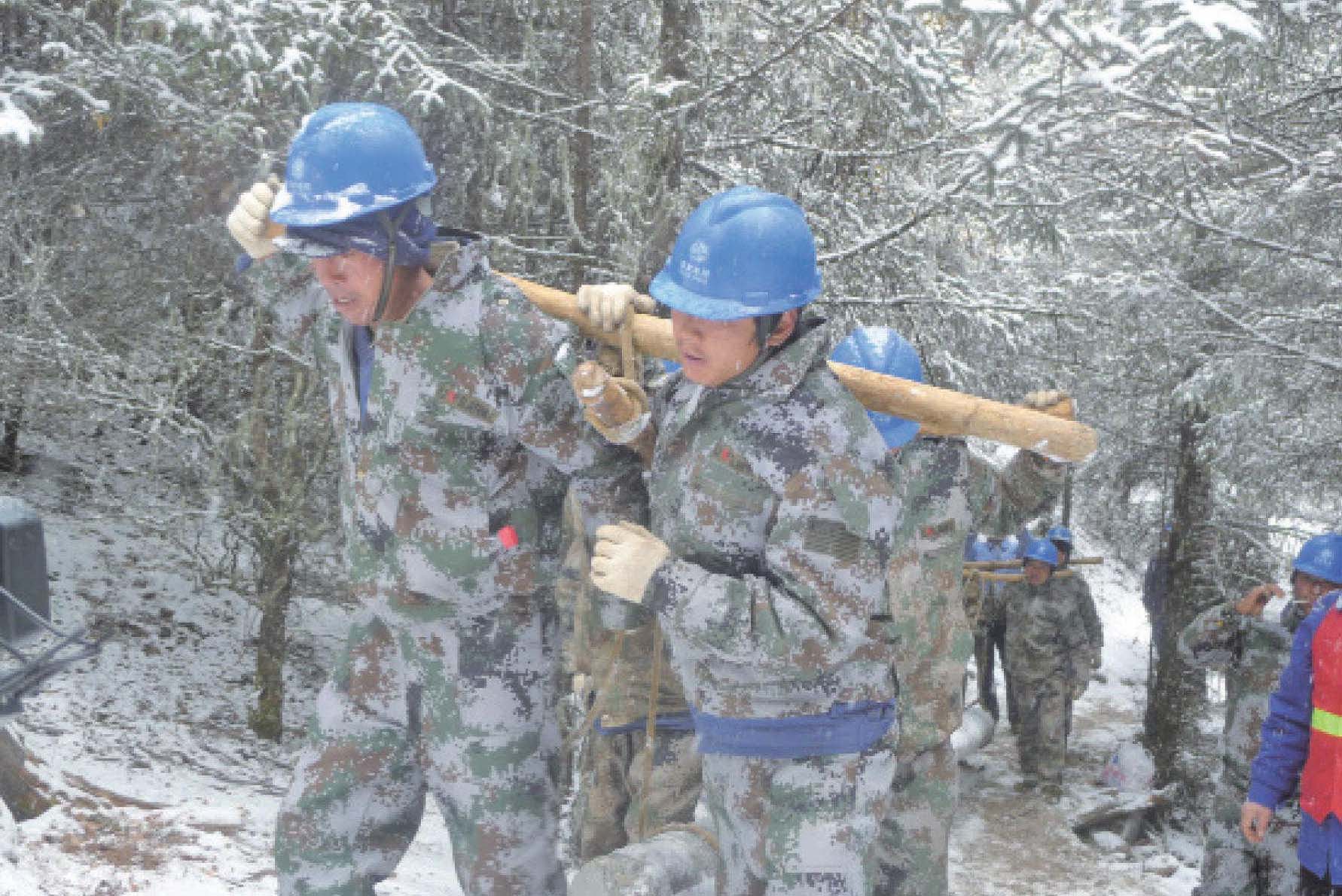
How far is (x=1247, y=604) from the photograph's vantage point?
7098 mm

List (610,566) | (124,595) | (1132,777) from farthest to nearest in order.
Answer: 1. (1132,777)
2. (124,595)
3. (610,566)

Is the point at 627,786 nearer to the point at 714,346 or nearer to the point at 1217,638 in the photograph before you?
the point at 714,346

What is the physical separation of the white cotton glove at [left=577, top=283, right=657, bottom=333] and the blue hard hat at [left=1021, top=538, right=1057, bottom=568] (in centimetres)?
912

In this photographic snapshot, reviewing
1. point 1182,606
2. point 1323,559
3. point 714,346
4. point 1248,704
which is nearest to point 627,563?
point 714,346

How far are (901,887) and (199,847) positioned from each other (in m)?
3.01

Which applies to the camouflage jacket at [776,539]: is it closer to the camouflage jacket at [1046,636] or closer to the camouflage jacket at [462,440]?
the camouflage jacket at [462,440]

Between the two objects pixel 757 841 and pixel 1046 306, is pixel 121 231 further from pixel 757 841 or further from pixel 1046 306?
pixel 757 841

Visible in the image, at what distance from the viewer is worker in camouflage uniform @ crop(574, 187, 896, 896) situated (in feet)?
9.69

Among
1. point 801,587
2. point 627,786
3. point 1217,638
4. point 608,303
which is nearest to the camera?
point 801,587

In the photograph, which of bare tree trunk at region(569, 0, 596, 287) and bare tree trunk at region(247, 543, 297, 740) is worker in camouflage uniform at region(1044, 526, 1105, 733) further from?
bare tree trunk at region(247, 543, 297, 740)

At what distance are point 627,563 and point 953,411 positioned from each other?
1.03m

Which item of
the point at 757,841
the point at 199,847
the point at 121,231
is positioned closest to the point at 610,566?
the point at 757,841

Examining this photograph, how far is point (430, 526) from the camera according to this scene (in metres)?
3.38

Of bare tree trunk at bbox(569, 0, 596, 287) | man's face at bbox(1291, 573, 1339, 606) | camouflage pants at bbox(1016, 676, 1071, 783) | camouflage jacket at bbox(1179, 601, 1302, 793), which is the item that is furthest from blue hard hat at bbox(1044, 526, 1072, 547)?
bare tree trunk at bbox(569, 0, 596, 287)
